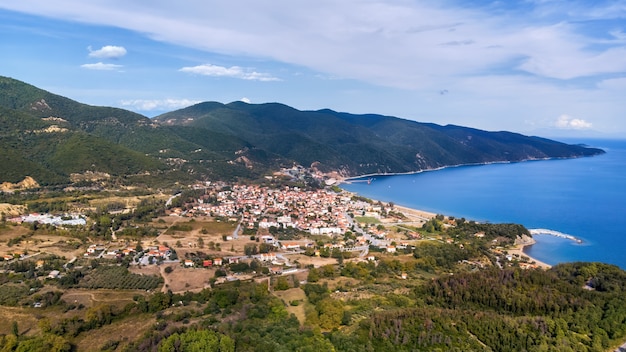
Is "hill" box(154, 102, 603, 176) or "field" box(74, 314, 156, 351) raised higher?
"hill" box(154, 102, 603, 176)

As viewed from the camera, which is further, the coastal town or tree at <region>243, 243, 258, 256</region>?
tree at <region>243, 243, 258, 256</region>

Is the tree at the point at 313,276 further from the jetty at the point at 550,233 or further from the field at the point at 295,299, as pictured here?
the jetty at the point at 550,233

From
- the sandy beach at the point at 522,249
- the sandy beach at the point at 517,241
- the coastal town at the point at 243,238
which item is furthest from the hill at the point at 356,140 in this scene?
the sandy beach at the point at 522,249

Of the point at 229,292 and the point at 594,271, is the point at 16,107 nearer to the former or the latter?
the point at 229,292

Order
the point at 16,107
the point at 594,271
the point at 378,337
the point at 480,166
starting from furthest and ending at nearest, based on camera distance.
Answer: the point at 480,166
the point at 16,107
the point at 594,271
the point at 378,337

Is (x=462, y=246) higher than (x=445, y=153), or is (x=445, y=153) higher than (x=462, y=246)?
(x=445, y=153)

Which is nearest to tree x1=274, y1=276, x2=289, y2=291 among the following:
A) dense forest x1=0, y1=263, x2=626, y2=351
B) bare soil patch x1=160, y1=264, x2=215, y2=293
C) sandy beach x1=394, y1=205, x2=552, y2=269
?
dense forest x1=0, y1=263, x2=626, y2=351

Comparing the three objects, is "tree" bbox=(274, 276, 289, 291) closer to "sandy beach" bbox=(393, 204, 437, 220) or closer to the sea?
the sea

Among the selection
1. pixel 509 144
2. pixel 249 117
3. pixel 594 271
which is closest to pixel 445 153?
pixel 509 144
